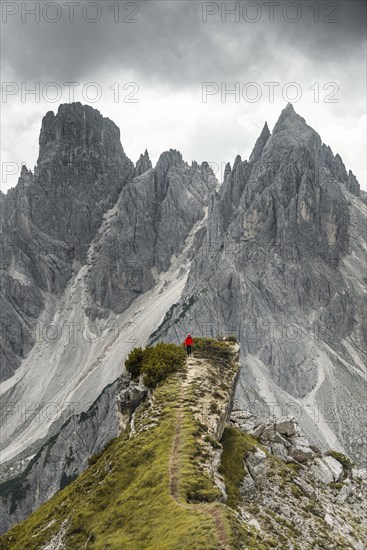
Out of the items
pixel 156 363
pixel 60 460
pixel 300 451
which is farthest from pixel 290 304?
pixel 156 363

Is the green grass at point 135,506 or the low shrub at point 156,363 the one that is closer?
the green grass at point 135,506

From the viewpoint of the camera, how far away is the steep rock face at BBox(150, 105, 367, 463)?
15175 centimetres

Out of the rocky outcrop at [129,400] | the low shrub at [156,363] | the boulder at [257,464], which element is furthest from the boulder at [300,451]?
the rocky outcrop at [129,400]

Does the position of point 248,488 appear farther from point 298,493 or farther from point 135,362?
point 135,362

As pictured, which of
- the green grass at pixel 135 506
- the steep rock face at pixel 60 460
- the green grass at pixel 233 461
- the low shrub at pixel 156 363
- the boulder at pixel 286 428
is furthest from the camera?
the steep rock face at pixel 60 460

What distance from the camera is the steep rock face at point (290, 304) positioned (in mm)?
151750

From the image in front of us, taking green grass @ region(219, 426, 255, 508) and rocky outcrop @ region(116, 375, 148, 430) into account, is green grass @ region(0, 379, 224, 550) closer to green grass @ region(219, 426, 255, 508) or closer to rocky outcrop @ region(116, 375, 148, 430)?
green grass @ region(219, 426, 255, 508)

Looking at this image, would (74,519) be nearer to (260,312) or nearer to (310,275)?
(260,312)

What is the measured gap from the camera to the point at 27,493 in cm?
15638

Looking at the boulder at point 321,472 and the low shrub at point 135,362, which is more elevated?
the low shrub at point 135,362

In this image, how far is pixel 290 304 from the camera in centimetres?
17862

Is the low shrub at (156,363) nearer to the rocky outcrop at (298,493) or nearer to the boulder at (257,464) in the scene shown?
the rocky outcrop at (298,493)

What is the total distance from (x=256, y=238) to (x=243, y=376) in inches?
2366

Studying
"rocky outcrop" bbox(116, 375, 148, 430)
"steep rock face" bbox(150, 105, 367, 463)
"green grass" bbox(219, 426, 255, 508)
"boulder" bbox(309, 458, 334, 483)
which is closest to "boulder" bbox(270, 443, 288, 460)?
"boulder" bbox(309, 458, 334, 483)
